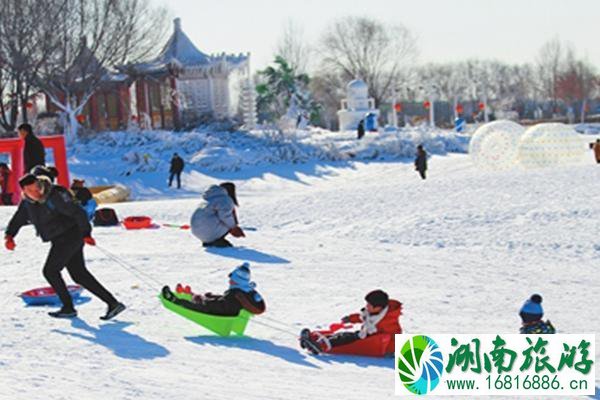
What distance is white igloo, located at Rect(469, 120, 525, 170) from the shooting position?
23.1 m

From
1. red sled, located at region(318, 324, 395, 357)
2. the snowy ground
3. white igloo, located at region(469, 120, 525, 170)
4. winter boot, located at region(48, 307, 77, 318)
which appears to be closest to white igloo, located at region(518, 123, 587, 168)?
white igloo, located at region(469, 120, 525, 170)

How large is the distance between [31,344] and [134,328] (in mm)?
973

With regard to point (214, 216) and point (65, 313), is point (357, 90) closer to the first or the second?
point (214, 216)

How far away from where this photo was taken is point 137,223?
15.9 meters

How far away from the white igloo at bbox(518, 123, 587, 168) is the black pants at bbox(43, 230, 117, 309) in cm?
1543

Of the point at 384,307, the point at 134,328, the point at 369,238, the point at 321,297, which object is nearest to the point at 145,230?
the point at 369,238

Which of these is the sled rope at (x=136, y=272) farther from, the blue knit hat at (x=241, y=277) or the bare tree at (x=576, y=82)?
the bare tree at (x=576, y=82)

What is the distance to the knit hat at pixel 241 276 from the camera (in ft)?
25.9

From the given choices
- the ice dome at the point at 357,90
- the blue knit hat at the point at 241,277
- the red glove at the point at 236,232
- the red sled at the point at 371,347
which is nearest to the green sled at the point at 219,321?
the blue knit hat at the point at 241,277

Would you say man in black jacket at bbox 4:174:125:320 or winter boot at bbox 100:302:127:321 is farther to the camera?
winter boot at bbox 100:302:127:321

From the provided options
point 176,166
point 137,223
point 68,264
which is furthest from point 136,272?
point 176,166

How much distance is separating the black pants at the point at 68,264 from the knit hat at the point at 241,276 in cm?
134

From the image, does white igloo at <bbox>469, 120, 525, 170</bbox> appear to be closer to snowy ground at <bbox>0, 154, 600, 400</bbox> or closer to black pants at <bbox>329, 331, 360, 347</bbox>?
snowy ground at <bbox>0, 154, 600, 400</bbox>

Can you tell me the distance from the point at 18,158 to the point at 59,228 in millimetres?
14330
